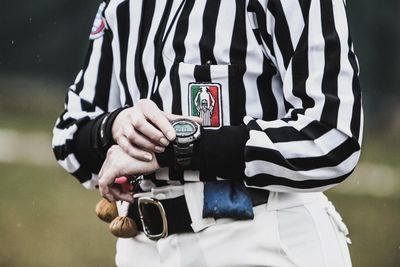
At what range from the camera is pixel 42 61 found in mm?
9102

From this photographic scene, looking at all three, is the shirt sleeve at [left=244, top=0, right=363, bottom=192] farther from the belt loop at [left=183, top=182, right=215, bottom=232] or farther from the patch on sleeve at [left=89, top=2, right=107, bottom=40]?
the patch on sleeve at [left=89, top=2, right=107, bottom=40]

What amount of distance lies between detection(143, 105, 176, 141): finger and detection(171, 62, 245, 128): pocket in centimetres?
11

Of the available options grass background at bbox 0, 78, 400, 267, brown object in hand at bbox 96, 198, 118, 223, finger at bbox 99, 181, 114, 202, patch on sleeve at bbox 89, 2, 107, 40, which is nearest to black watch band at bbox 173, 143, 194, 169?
finger at bbox 99, 181, 114, 202

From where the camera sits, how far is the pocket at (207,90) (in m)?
2.60

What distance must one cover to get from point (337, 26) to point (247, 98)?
0.88ft

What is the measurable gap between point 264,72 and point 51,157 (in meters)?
6.61

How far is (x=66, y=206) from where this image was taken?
26.6 ft

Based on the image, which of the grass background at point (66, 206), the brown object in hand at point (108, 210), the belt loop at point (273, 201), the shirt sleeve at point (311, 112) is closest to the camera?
the shirt sleeve at point (311, 112)

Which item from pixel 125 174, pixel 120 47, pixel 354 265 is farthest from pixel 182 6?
pixel 354 265

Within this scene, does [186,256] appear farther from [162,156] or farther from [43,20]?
[43,20]

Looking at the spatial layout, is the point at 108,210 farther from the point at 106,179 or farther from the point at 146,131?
the point at 146,131

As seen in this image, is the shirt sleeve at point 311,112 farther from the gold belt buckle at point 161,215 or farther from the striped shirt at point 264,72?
the gold belt buckle at point 161,215

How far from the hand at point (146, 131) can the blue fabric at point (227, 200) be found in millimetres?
156

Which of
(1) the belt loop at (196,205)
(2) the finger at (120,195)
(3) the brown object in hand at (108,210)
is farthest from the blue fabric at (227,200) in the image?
(3) the brown object in hand at (108,210)
